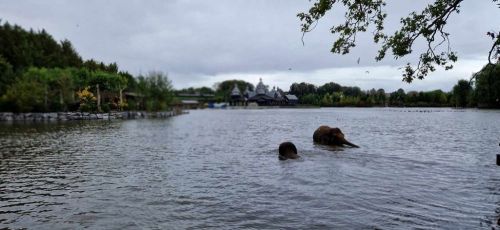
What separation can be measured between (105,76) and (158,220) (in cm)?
7035

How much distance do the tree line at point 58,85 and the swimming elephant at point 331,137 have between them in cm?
5604

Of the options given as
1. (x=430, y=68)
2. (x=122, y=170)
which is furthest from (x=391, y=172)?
(x=122, y=170)

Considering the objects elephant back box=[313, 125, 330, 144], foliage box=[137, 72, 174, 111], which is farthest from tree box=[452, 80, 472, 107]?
elephant back box=[313, 125, 330, 144]

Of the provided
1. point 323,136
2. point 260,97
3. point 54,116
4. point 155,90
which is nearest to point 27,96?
point 54,116

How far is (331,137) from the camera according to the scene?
28.1 metres

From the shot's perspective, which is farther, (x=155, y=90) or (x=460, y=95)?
(x=460, y=95)

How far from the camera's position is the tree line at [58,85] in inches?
2744

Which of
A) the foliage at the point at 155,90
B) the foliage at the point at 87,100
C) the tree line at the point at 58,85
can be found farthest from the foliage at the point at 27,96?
the foliage at the point at 155,90

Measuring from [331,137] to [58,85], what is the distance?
60079mm

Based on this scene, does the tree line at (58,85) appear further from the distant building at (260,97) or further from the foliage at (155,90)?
the distant building at (260,97)

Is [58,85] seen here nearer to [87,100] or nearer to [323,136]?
[87,100]

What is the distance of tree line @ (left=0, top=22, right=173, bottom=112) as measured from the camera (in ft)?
229

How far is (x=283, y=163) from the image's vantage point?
64.7 ft

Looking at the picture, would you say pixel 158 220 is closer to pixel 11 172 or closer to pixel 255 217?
pixel 255 217
